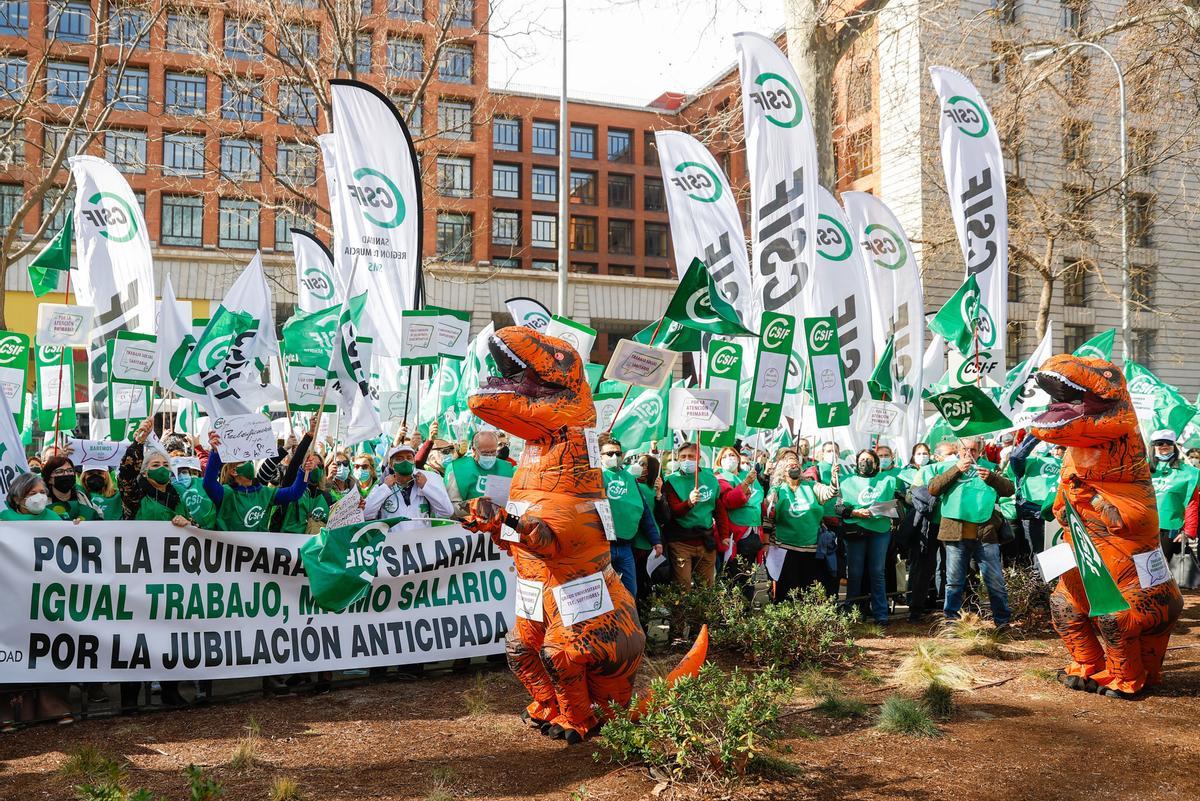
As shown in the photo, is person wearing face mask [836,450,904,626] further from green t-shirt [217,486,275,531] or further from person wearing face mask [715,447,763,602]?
green t-shirt [217,486,275,531]

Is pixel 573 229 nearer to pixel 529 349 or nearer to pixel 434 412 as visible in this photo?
pixel 434 412

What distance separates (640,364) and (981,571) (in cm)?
393

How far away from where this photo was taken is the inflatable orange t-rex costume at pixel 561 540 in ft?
18.3

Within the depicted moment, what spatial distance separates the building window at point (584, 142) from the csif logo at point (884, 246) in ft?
152

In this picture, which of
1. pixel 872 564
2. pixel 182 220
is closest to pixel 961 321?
pixel 872 564

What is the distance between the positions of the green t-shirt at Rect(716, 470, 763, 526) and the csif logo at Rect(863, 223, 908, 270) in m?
4.96

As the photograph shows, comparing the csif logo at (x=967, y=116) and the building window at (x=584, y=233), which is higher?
the building window at (x=584, y=233)

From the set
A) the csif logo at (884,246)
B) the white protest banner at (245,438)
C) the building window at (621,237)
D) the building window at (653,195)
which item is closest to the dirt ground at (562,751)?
the white protest banner at (245,438)

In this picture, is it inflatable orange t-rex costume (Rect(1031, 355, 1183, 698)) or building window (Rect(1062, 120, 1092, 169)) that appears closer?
inflatable orange t-rex costume (Rect(1031, 355, 1183, 698))

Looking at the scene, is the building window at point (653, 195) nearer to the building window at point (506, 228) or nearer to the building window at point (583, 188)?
the building window at point (583, 188)

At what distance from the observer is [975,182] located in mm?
11914

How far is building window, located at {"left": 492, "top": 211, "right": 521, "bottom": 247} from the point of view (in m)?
53.2

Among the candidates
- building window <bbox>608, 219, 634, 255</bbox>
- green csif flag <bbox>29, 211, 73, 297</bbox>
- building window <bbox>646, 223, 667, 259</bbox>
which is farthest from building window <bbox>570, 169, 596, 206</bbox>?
green csif flag <bbox>29, 211, 73, 297</bbox>

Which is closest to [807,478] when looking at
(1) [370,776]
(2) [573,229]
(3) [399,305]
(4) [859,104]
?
(3) [399,305]
